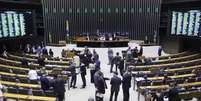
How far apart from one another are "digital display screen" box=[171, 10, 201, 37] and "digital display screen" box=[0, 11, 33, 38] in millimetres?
10099

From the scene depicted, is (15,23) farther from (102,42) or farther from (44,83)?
(44,83)

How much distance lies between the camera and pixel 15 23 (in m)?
19.5

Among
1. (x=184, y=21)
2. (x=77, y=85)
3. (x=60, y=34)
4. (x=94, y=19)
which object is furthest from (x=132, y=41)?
(x=77, y=85)

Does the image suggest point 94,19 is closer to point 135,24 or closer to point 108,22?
point 108,22

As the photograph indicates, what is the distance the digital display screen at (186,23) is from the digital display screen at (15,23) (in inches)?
398

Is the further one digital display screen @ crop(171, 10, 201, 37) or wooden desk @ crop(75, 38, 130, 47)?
wooden desk @ crop(75, 38, 130, 47)

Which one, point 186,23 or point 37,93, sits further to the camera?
point 186,23

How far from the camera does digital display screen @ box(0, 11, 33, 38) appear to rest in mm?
18406

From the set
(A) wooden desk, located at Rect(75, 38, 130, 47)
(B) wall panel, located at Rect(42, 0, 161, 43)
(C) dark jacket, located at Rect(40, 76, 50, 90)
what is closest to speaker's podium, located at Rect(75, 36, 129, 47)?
(A) wooden desk, located at Rect(75, 38, 130, 47)

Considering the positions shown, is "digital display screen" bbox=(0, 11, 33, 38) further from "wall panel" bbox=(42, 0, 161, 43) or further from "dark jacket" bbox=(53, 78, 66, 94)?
"dark jacket" bbox=(53, 78, 66, 94)

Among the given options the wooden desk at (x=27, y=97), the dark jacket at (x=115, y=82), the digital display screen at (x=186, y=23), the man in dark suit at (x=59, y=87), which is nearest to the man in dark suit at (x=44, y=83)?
the man in dark suit at (x=59, y=87)

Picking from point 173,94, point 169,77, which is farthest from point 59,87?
point 169,77

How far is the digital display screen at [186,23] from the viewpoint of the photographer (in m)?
17.6

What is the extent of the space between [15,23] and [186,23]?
11.2 m
